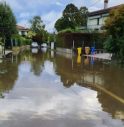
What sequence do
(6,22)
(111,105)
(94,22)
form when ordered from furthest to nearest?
(94,22) → (6,22) → (111,105)

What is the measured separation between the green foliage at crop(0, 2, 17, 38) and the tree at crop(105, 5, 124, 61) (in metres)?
30.5

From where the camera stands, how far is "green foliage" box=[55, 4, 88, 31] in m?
91.8

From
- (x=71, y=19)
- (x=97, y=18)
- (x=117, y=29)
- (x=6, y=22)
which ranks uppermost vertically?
(x=71, y=19)

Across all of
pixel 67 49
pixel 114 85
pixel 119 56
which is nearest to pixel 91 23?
pixel 67 49

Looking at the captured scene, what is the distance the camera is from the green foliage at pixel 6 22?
201 feet

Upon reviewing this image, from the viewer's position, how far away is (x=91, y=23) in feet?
227

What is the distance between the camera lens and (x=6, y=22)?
6150cm

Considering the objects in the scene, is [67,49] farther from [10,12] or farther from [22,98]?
[22,98]

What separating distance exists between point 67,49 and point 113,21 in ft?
94.2

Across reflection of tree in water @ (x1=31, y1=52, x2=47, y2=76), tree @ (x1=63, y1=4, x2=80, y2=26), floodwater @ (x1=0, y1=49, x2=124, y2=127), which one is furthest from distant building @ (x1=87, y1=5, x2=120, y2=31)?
floodwater @ (x1=0, y1=49, x2=124, y2=127)

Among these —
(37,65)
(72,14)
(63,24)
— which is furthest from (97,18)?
(37,65)

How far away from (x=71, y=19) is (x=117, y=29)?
6220 cm

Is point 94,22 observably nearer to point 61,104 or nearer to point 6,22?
point 6,22

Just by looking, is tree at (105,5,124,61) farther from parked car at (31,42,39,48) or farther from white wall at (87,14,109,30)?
parked car at (31,42,39,48)
